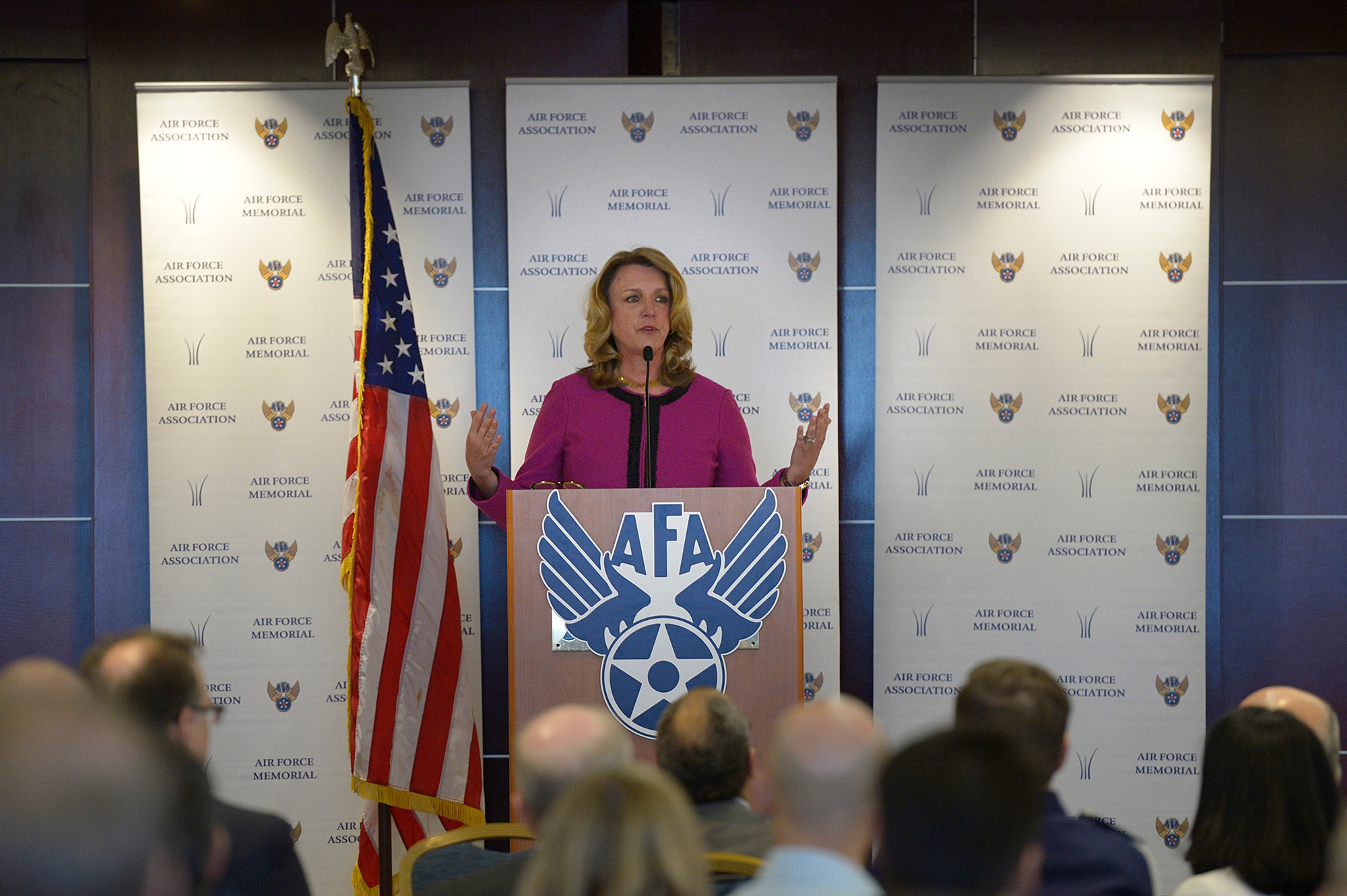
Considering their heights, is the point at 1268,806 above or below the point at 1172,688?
above

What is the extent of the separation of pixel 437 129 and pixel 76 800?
382cm

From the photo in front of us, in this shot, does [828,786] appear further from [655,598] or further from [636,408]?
[636,408]

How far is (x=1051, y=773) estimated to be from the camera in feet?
6.29

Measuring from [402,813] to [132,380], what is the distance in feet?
6.78

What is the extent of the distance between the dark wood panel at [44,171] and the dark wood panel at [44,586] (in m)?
1.03

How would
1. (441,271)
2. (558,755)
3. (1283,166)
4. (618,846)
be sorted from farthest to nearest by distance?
(1283,166) < (441,271) < (558,755) < (618,846)

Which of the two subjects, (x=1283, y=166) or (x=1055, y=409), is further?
(x=1283, y=166)

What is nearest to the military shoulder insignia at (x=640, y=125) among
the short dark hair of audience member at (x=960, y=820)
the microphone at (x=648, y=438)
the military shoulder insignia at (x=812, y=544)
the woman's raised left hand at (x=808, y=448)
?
the microphone at (x=648, y=438)

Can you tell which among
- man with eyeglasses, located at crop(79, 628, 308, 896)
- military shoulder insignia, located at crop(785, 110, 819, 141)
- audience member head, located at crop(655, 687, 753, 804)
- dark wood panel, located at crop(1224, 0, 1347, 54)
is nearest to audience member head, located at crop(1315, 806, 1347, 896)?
audience member head, located at crop(655, 687, 753, 804)

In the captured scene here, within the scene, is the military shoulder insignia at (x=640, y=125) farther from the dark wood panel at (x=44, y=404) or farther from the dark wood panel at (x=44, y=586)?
the dark wood panel at (x=44, y=586)

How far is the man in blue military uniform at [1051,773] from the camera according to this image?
1.73 m

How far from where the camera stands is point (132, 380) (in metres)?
4.45

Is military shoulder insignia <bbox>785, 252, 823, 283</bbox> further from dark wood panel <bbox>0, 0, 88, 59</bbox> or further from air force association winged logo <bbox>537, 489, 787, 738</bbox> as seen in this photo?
dark wood panel <bbox>0, 0, 88, 59</bbox>

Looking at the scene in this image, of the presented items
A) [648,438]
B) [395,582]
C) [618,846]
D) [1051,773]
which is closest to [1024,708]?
[1051,773]
